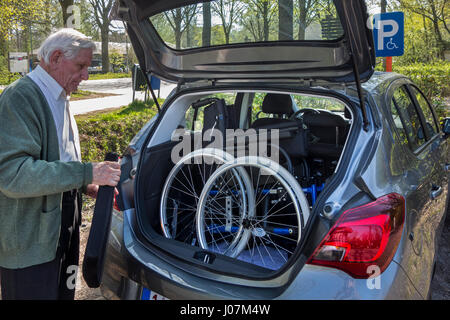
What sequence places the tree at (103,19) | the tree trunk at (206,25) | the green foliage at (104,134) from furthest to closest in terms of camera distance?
the tree at (103,19)
the green foliage at (104,134)
the tree trunk at (206,25)

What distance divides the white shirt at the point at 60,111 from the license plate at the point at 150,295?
79 cm

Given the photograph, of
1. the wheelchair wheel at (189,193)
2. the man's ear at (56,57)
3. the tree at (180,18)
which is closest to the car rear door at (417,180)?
the wheelchair wheel at (189,193)

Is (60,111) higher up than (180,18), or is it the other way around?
(180,18)

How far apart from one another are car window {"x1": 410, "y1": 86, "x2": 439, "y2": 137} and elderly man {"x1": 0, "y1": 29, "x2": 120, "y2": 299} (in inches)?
104

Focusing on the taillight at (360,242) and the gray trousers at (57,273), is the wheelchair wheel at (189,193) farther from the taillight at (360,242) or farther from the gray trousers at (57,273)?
the taillight at (360,242)

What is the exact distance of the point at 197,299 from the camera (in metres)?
1.83

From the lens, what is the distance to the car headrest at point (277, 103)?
3576 millimetres

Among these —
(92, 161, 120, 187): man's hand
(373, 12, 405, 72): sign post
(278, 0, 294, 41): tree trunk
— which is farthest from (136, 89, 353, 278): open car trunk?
(373, 12, 405, 72): sign post

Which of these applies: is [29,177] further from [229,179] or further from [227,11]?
[227,11]

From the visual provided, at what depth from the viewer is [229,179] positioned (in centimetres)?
274

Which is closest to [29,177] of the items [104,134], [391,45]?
[104,134]

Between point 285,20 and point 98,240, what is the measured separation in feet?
5.27
